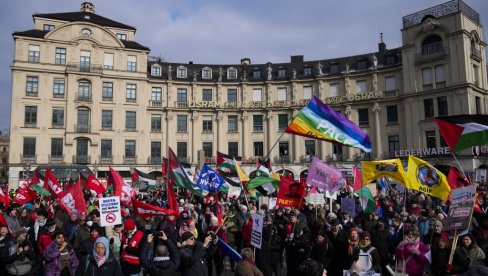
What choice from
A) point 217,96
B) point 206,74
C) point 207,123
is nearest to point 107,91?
point 207,123

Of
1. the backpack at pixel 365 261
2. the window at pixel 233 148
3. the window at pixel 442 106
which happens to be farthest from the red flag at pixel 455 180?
the window at pixel 233 148

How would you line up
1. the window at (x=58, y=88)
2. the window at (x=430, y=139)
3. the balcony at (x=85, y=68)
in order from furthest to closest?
the balcony at (x=85, y=68) < the window at (x=58, y=88) < the window at (x=430, y=139)

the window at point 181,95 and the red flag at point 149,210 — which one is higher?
the window at point 181,95

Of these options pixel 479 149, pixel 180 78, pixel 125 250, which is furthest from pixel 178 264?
pixel 180 78

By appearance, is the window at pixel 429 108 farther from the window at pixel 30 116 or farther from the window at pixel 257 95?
the window at pixel 30 116

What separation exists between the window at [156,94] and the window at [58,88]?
1065 cm

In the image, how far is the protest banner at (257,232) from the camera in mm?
9606

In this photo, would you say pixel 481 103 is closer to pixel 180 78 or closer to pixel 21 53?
pixel 180 78

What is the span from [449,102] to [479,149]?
5.78 metres

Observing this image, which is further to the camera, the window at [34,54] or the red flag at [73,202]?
the window at [34,54]

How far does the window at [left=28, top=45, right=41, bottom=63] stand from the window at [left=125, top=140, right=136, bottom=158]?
13.8m

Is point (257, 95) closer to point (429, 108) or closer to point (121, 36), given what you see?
point (121, 36)

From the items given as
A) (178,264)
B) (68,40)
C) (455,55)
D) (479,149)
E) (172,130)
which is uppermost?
(68,40)

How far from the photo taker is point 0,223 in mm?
8719
